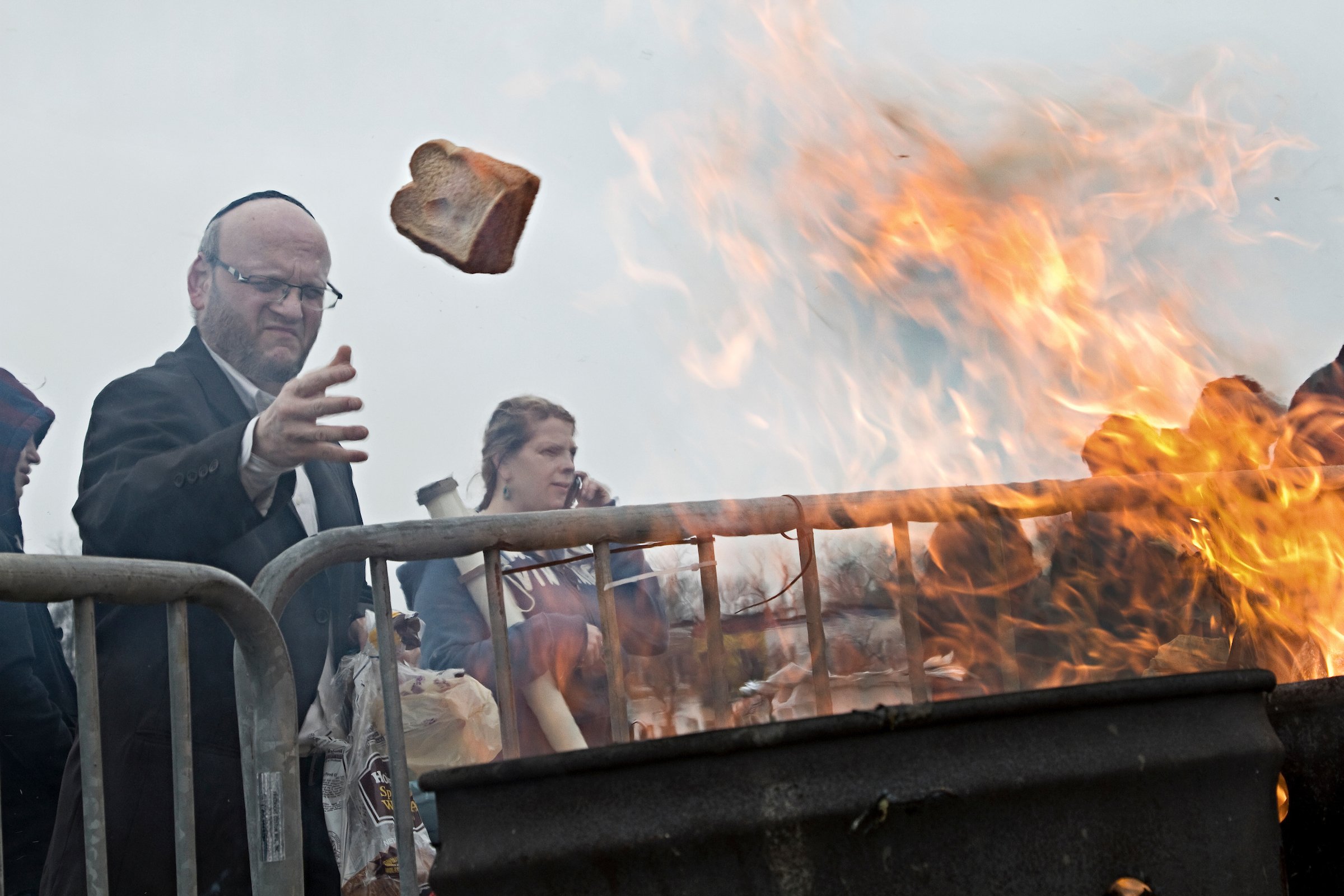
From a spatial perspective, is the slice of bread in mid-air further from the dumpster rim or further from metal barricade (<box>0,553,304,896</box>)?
the dumpster rim

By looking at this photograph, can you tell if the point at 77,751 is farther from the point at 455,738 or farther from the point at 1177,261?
the point at 1177,261

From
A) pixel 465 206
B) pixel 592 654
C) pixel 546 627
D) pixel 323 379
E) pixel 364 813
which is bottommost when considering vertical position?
pixel 364 813

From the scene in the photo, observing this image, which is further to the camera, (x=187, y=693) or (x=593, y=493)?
(x=593, y=493)

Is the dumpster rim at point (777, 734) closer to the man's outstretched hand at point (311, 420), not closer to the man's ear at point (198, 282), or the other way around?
the man's outstretched hand at point (311, 420)

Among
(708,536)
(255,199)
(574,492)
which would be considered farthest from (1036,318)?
(255,199)

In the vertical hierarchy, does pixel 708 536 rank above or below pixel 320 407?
below

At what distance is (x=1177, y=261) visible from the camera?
2.92 m

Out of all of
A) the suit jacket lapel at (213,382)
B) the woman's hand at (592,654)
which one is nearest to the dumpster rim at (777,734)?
the woman's hand at (592,654)

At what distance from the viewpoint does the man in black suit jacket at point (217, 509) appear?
271 centimetres

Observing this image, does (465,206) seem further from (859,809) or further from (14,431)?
(859,809)

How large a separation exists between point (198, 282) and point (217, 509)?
36.5 inches

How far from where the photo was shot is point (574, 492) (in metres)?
3.92

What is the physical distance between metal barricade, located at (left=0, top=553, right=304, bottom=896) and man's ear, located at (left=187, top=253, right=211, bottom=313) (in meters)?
2.03

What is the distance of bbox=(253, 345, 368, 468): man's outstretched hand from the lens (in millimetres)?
2365
